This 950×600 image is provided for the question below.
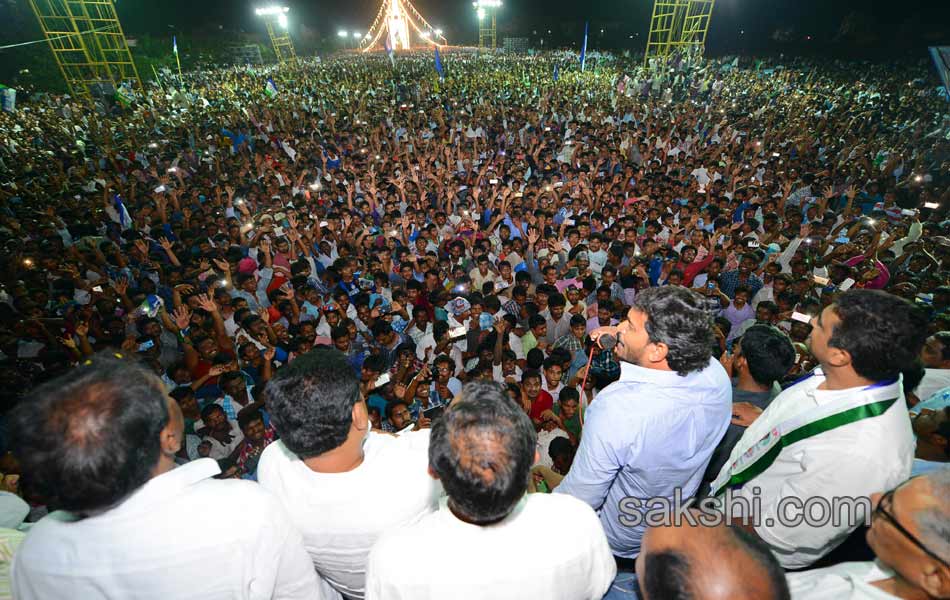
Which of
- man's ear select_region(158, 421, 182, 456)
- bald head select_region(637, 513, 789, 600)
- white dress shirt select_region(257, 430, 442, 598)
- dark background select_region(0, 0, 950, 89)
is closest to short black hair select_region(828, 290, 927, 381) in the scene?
bald head select_region(637, 513, 789, 600)

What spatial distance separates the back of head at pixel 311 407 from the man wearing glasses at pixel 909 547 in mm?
1524

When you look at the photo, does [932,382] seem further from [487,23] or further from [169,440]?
[487,23]

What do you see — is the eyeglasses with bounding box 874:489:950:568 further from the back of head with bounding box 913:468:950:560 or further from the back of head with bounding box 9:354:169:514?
the back of head with bounding box 9:354:169:514

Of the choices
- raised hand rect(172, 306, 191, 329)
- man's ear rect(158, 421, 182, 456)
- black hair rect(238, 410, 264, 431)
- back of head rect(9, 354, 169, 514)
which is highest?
back of head rect(9, 354, 169, 514)

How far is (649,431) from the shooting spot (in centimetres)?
168

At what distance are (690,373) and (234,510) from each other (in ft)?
5.59

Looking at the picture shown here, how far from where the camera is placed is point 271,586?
1.16m

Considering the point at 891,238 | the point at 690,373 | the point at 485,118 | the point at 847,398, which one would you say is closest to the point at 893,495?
the point at 847,398

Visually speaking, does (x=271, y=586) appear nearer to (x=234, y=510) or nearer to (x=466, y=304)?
(x=234, y=510)

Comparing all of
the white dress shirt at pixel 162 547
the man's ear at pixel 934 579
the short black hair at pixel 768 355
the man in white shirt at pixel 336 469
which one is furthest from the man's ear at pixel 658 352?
the white dress shirt at pixel 162 547

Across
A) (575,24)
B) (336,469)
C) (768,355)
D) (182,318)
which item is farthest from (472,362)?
(575,24)

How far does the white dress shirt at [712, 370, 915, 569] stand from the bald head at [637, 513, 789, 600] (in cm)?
83

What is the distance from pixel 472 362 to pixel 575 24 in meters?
56.5

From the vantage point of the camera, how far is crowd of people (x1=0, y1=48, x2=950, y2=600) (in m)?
1.06
